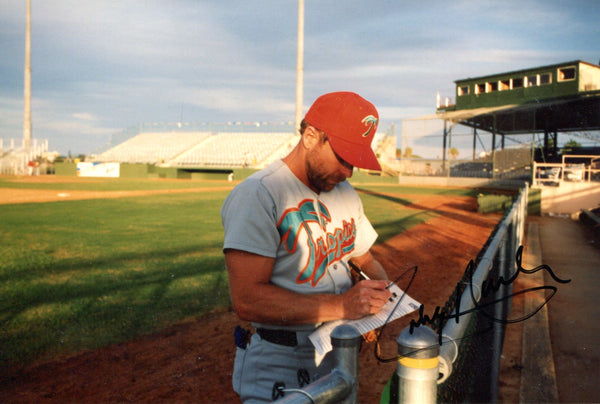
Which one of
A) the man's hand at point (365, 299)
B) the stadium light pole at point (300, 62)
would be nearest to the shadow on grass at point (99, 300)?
the man's hand at point (365, 299)

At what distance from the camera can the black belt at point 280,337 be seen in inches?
67.3

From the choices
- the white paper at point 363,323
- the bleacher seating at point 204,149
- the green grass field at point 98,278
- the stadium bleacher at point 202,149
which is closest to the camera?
the white paper at point 363,323

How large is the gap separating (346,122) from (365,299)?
2.14 feet

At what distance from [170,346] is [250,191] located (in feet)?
11.7

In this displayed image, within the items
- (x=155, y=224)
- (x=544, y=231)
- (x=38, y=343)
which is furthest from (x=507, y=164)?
(x=38, y=343)

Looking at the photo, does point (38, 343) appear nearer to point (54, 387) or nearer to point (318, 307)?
point (54, 387)

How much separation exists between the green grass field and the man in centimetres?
354

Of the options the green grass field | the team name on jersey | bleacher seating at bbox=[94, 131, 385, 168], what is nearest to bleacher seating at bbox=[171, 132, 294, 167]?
bleacher seating at bbox=[94, 131, 385, 168]

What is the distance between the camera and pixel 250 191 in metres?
1.59

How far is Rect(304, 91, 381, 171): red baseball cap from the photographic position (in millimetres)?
1720

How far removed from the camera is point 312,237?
1.76 meters

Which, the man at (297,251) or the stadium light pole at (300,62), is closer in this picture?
the man at (297,251)

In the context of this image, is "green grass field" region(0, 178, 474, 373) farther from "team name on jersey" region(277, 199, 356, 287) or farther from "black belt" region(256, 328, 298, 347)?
"team name on jersey" region(277, 199, 356, 287)

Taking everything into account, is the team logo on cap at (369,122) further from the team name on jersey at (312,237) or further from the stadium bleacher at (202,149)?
the stadium bleacher at (202,149)
